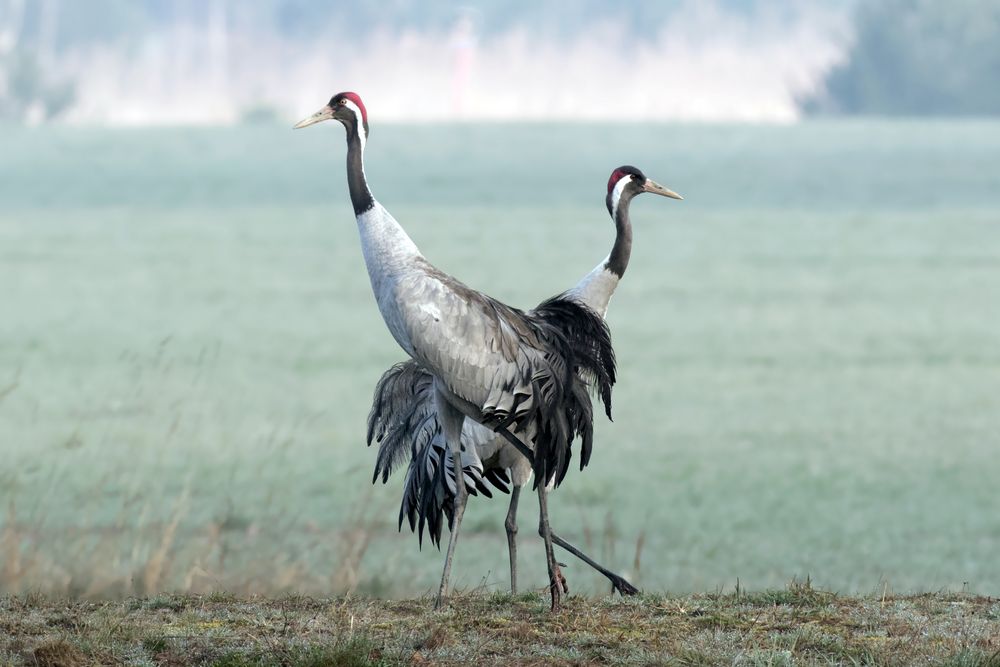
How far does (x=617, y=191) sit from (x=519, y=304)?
572 inches

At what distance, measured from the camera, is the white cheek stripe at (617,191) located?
24.2ft

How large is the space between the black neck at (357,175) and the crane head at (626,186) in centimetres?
125

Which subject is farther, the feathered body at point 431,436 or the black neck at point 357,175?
the feathered body at point 431,436

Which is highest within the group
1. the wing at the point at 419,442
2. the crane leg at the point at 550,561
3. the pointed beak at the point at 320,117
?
the pointed beak at the point at 320,117

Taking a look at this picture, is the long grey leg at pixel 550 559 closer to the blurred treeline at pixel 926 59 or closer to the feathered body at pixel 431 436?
the feathered body at pixel 431 436

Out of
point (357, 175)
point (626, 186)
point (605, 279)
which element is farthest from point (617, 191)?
point (357, 175)

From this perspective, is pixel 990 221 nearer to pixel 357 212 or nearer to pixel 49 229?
pixel 49 229

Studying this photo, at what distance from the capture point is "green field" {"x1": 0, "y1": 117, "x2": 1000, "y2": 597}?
1029 centimetres

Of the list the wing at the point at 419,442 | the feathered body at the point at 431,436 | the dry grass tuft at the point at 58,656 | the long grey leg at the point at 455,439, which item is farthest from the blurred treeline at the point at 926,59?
the dry grass tuft at the point at 58,656

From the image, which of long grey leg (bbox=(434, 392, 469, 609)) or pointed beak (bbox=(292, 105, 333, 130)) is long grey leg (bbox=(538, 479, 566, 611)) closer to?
long grey leg (bbox=(434, 392, 469, 609))

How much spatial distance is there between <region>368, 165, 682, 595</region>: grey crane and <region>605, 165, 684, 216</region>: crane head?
0.13ft

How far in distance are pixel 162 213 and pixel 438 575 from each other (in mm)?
27857

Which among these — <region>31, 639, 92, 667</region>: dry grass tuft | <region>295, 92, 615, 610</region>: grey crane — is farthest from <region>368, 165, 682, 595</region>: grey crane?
<region>31, 639, 92, 667</region>: dry grass tuft

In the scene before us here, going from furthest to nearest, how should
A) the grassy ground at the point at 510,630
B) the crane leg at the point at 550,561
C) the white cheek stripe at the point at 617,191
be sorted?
the white cheek stripe at the point at 617,191 < the crane leg at the point at 550,561 < the grassy ground at the point at 510,630
